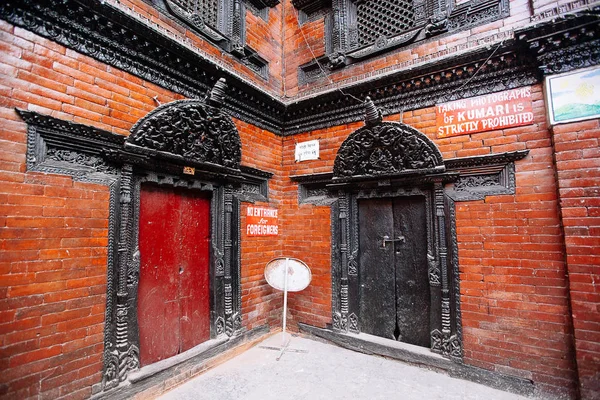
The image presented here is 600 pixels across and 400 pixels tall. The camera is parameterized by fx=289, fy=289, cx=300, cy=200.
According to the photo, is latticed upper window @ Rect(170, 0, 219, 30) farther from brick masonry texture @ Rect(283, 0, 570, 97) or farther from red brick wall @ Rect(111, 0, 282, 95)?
brick masonry texture @ Rect(283, 0, 570, 97)

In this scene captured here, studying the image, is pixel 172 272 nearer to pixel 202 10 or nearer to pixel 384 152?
pixel 384 152

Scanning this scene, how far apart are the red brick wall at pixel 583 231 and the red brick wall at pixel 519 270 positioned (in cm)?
14

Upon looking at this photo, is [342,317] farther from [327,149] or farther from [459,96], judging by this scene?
[459,96]

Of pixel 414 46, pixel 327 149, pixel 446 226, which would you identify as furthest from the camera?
pixel 327 149

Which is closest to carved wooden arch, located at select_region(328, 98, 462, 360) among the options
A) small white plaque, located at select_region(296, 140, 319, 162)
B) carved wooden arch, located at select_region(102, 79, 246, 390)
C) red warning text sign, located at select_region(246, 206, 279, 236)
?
small white plaque, located at select_region(296, 140, 319, 162)

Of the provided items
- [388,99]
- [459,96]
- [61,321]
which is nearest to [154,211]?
[61,321]

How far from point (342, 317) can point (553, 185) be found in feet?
10.4

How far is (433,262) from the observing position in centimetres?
384

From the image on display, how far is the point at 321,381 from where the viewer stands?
3443mm

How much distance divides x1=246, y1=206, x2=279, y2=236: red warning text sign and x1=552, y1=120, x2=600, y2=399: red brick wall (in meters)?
3.81

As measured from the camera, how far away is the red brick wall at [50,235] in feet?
7.59

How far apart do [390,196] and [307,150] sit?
1648 millimetres

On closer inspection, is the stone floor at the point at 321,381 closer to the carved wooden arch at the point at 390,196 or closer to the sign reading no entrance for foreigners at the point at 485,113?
the carved wooden arch at the point at 390,196

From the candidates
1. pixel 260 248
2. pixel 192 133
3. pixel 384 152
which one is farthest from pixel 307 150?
pixel 192 133
